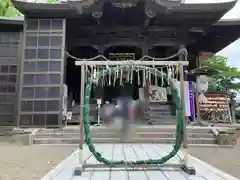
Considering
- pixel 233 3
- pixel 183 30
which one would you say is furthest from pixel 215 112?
pixel 233 3

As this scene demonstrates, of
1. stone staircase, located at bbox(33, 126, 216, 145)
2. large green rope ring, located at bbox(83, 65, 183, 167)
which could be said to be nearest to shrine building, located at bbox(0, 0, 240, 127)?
stone staircase, located at bbox(33, 126, 216, 145)

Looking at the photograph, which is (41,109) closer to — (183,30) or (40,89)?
(40,89)

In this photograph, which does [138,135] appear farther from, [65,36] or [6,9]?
[6,9]

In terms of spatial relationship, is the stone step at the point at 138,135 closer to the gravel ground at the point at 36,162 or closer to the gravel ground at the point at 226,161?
the gravel ground at the point at 36,162

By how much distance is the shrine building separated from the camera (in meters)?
10.4

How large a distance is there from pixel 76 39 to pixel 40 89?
150 inches

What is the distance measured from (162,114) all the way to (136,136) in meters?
4.40

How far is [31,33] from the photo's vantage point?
35.5 feet

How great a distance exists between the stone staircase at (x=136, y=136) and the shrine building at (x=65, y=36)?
0.99 meters

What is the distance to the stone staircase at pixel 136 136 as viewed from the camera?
8859mm

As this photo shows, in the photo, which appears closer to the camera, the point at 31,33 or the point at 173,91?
the point at 173,91

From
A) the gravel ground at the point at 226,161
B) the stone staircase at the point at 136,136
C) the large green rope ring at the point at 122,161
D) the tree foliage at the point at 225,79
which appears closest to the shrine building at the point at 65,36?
the stone staircase at the point at 136,136

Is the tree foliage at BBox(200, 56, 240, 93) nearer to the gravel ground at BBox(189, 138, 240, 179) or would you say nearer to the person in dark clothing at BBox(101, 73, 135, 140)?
the gravel ground at BBox(189, 138, 240, 179)

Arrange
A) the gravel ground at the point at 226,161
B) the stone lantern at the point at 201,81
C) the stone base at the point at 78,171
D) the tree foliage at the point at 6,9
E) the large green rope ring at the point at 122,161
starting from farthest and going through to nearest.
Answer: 1. the tree foliage at the point at 6,9
2. the stone lantern at the point at 201,81
3. the gravel ground at the point at 226,161
4. the large green rope ring at the point at 122,161
5. the stone base at the point at 78,171
